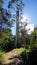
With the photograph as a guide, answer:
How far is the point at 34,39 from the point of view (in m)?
22.4

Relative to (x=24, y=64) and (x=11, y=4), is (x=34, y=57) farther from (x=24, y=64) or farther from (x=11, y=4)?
(x=11, y=4)

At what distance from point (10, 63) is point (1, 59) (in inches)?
44.3

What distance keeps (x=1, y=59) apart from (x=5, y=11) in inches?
221

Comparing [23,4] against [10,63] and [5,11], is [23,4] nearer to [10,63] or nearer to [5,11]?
[5,11]

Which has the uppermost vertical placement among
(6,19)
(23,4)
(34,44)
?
(23,4)

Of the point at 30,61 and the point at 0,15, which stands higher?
the point at 0,15

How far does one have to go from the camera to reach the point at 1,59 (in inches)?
893

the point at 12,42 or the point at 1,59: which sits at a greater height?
the point at 12,42

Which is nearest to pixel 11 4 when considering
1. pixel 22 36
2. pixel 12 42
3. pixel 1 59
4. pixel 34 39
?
pixel 34 39

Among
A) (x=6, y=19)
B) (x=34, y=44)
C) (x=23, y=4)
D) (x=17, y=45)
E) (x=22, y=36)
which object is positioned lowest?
(x=34, y=44)

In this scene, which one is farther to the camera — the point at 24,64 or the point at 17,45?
the point at 17,45

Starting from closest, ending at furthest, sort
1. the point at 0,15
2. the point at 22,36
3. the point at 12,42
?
the point at 0,15, the point at 12,42, the point at 22,36

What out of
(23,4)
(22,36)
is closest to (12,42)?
(22,36)

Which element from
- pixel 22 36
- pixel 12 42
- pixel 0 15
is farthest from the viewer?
pixel 22 36
